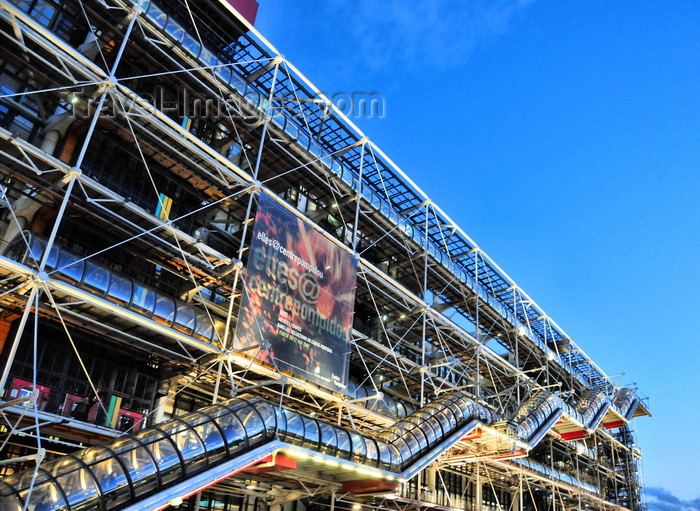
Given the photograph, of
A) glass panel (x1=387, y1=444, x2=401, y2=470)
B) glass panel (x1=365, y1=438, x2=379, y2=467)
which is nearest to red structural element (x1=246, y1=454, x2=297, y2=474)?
glass panel (x1=365, y1=438, x2=379, y2=467)

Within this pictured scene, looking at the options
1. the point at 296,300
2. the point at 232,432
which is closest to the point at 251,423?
the point at 232,432

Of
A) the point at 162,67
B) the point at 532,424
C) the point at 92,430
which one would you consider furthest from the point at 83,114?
the point at 532,424

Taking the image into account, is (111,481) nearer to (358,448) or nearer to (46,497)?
(46,497)

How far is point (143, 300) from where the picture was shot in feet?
50.6

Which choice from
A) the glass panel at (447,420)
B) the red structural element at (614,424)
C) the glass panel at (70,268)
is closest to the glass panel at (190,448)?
the glass panel at (70,268)

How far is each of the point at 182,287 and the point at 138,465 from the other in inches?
345

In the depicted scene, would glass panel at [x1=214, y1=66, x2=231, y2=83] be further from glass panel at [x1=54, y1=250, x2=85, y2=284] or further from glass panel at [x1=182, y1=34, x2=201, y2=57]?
glass panel at [x1=54, y1=250, x2=85, y2=284]

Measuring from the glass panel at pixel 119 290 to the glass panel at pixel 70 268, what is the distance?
822 millimetres

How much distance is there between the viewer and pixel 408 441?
17.8m

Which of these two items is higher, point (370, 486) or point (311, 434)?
point (311, 434)

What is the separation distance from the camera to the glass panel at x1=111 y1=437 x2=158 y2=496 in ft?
35.7

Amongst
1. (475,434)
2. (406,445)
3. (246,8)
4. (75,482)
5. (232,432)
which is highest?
(246,8)

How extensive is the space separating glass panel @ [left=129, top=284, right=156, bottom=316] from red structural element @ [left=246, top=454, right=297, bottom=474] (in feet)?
15.6

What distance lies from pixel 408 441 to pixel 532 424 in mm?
10000
